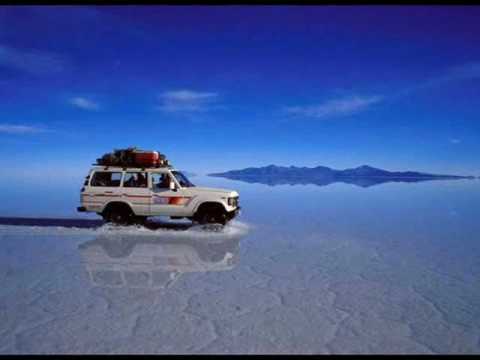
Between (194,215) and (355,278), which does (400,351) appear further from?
(194,215)

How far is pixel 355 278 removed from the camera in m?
8.23

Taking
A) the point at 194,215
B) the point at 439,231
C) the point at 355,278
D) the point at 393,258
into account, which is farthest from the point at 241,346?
the point at 439,231

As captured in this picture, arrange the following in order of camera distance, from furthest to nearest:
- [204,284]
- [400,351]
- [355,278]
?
[355,278]
[204,284]
[400,351]

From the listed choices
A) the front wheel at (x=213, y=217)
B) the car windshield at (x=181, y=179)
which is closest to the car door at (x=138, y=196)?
the car windshield at (x=181, y=179)

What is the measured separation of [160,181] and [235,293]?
776cm

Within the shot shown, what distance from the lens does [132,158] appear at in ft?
46.8

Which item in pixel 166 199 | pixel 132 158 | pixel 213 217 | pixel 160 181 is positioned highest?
pixel 132 158

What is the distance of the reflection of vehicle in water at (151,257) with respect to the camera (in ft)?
26.1

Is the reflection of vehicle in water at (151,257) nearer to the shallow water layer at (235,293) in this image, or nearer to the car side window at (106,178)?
the shallow water layer at (235,293)

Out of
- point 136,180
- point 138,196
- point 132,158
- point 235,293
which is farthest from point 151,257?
point 132,158

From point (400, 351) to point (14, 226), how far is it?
45.2ft

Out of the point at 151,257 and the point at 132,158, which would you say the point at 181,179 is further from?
the point at 151,257

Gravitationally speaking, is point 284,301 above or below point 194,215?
below

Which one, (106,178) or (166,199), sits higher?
(106,178)
